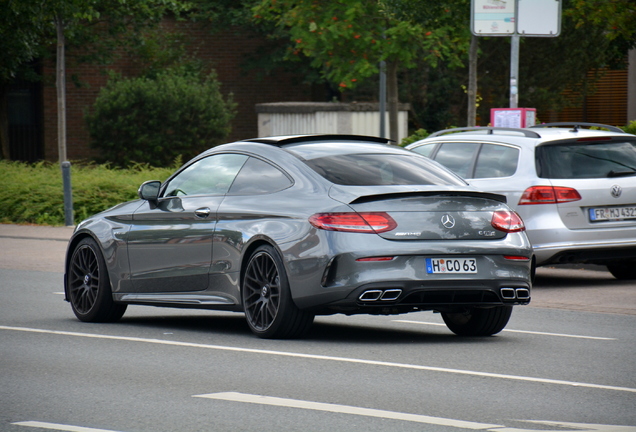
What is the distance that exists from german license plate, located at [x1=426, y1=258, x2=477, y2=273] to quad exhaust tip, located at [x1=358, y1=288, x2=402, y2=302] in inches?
10.6

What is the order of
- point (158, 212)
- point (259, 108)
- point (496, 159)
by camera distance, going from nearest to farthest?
point (158, 212)
point (496, 159)
point (259, 108)

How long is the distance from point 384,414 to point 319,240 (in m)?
2.31

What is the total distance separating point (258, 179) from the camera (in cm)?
916

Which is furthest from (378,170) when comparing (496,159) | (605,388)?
(496,159)

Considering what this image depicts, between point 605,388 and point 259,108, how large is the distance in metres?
21.8

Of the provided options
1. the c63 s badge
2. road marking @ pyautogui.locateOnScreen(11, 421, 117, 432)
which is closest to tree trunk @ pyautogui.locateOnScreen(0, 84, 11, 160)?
the c63 s badge

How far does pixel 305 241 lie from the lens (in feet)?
27.4

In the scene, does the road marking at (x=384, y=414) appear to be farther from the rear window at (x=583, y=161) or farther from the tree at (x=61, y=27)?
the tree at (x=61, y=27)

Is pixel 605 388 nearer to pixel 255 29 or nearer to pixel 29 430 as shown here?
pixel 29 430

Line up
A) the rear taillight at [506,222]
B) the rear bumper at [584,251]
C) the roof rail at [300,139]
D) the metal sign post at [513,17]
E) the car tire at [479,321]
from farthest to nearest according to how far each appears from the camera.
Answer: the metal sign post at [513,17] < the rear bumper at [584,251] < the roof rail at [300,139] < the car tire at [479,321] < the rear taillight at [506,222]

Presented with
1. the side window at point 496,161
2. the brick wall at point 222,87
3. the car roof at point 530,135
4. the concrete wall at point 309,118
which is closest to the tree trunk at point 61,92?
the concrete wall at point 309,118

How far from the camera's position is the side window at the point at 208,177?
9.41m

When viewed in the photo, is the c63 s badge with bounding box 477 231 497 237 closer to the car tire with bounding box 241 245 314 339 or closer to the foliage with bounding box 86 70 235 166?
the car tire with bounding box 241 245 314 339

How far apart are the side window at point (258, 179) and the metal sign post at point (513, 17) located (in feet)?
27.3
